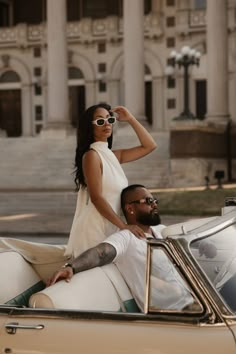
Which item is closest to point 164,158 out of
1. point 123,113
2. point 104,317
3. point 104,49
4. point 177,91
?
point 177,91

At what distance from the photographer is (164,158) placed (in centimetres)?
3306

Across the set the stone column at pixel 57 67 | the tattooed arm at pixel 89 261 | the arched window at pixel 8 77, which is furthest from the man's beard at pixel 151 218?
the arched window at pixel 8 77

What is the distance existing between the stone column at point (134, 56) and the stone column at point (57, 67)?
3413 millimetres

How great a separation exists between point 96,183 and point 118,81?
4040cm

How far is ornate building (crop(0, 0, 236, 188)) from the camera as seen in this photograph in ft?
107

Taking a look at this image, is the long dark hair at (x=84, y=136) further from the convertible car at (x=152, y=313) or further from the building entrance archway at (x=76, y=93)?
the building entrance archway at (x=76, y=93)

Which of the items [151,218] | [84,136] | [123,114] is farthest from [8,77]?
[151,218]

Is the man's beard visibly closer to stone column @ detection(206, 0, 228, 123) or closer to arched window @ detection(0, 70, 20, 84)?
stone column @ detection(206, 0, 228, 123)

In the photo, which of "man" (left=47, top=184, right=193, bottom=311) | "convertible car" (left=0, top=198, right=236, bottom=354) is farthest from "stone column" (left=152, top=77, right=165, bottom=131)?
"convertible car" (left=0, top=198, right=236, bottom=354)

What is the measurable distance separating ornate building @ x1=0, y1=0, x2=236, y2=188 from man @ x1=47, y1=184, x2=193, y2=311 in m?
25.8

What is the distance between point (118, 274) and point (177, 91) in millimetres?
39291

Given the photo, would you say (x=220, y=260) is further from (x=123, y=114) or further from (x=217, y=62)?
(x=217, y=62)

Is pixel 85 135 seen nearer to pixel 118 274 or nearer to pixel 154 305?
pixel 118 274

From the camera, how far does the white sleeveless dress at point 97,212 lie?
498 cm
